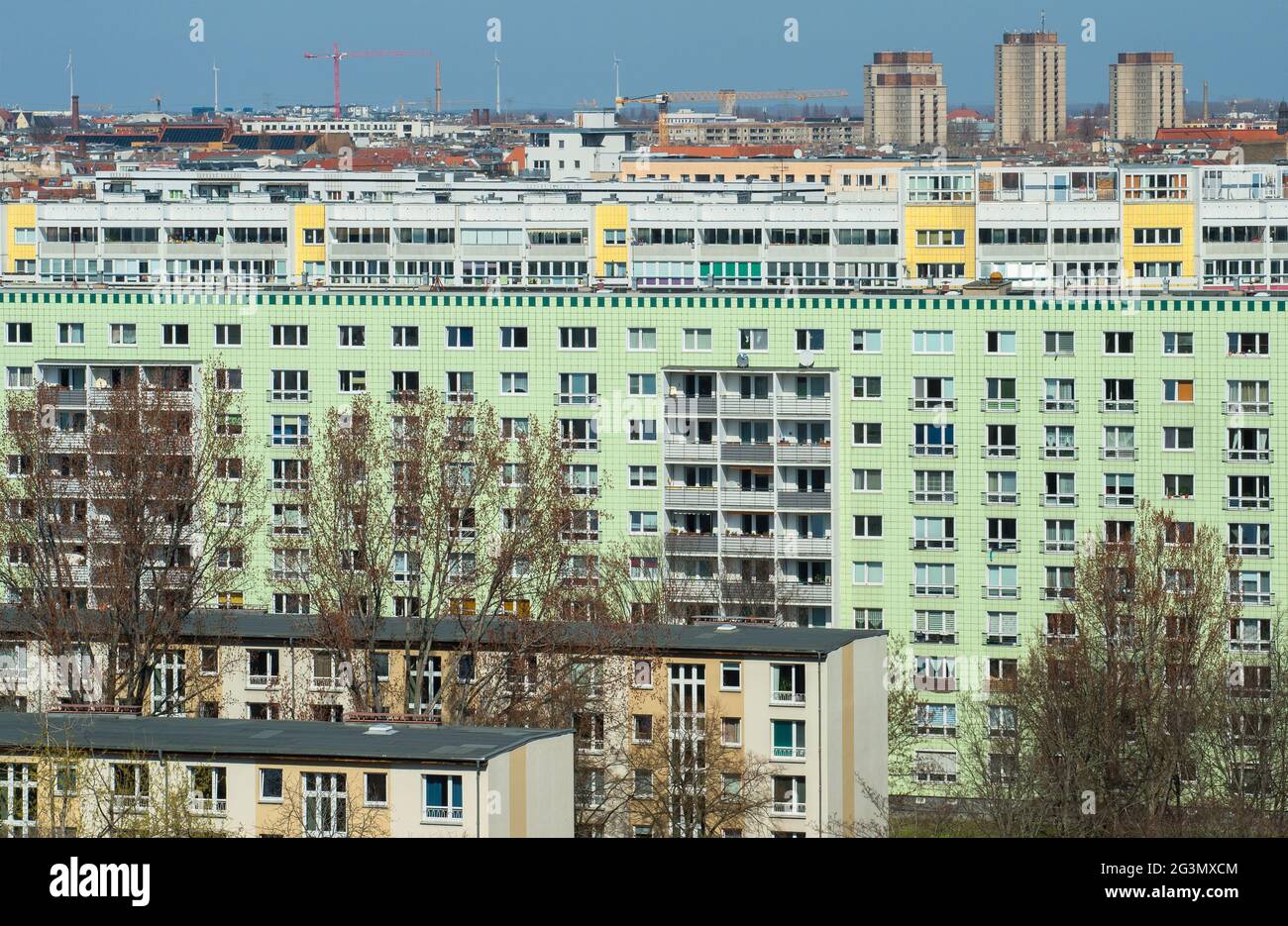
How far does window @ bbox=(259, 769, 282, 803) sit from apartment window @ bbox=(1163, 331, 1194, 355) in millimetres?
22013

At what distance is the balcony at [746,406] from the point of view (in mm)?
42750

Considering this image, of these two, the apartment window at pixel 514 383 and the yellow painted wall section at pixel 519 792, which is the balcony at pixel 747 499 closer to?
the apartment window at pixel 514 383

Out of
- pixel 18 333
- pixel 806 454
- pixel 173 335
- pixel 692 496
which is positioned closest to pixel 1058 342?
pixel 806 454

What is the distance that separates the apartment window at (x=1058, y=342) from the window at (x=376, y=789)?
21.7 meters

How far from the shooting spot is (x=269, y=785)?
74.7 ft

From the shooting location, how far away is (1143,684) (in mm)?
34781

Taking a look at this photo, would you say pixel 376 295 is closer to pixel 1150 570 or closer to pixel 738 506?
pixel 738 506

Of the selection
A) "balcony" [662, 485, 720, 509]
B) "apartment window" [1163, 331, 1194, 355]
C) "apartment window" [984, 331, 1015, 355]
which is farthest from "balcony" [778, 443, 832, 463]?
"apartment window" [1163, 331, 1194, 355]

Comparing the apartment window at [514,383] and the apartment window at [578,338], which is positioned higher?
the apartment window at [578,338]

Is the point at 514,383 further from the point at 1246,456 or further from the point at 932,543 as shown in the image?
the point at 1246,456

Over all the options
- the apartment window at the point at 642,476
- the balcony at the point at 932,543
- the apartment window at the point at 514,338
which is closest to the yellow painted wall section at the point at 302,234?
the apartment window at the point at 514,338

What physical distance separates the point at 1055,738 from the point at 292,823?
1465cm
